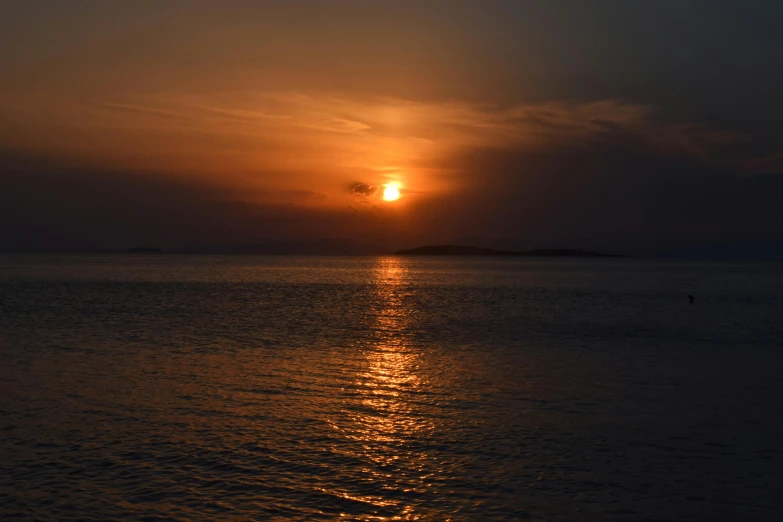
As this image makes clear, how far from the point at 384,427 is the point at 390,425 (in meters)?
0.32

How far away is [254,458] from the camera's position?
60.2ft

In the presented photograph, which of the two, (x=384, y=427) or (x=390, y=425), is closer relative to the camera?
(x=384, y=427)

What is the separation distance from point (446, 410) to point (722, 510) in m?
10.9

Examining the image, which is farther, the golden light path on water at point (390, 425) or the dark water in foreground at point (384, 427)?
the golden light path on water at point (390, 425)

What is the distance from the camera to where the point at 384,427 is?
72.1 feet

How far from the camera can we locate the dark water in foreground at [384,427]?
608 inches

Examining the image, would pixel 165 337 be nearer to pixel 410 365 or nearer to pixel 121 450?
pixel 410 365

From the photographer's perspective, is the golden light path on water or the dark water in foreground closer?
the dark water in foreground

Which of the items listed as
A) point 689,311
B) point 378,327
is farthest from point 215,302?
point 689,311

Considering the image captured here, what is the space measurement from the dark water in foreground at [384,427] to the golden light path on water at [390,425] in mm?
78

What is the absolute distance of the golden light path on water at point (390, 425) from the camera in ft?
53.7

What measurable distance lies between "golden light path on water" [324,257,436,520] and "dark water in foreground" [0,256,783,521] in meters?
0.08

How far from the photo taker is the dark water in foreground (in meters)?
15.5

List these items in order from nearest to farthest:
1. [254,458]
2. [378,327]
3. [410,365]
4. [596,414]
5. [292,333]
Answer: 1. [254,458]
2. [596,414]
3. [410,365]
4. [292,333]
5. [378,327]
